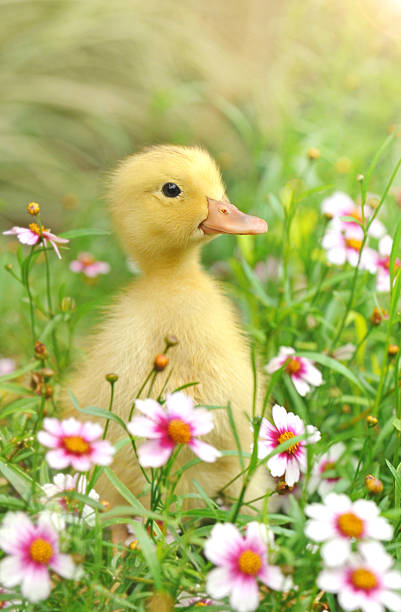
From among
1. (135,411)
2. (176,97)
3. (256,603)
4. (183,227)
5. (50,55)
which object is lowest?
(256,603)

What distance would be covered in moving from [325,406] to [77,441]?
0.85 meters

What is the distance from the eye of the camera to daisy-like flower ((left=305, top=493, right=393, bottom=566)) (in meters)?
0.90

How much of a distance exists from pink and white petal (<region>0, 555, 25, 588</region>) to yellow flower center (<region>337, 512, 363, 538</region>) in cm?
41

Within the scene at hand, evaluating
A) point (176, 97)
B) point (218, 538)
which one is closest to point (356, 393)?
point (218, 538)

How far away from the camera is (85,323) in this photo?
2.42m

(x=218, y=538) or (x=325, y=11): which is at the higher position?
(x=325, y=11)

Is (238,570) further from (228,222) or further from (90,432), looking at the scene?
(228,222)

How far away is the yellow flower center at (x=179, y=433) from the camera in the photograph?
3.34 feet

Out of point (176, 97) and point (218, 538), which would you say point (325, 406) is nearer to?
point (218, 538)

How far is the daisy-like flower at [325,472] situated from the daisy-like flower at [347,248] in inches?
16.6

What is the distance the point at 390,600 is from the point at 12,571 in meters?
0.48

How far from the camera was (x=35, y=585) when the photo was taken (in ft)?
3.01

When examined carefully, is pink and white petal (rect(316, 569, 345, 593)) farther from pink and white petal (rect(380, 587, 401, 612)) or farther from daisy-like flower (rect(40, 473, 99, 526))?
daisy-like flower (rect(40, 473, 99, 526))

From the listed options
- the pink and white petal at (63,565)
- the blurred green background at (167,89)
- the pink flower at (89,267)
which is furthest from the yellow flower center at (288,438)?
the blurred green background at (167,89)
